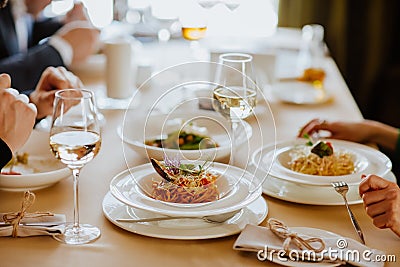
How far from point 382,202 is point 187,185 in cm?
34

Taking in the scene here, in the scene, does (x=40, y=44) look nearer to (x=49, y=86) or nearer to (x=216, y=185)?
(x=49, y=86)

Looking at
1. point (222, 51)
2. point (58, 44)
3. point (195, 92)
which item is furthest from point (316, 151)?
point (58, 44)

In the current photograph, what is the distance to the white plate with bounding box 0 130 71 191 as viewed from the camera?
4.09 ft

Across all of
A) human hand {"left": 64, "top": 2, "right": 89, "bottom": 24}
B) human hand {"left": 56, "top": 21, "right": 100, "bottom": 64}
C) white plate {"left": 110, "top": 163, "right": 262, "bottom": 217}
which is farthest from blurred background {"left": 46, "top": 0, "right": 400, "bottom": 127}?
white plate {"left": 110, "top": 163, "right": 262, "bottom": 217}

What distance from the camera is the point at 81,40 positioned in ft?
7.88

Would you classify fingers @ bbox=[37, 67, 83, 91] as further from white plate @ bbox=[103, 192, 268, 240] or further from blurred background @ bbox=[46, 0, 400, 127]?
blurred background @ bbox=[46, 0, 400, 127]

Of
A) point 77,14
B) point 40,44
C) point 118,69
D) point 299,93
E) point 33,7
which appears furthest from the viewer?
point 33,7

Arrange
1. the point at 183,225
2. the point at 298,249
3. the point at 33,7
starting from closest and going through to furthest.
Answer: the point at 298,249 → the point at 183,225 → the point at 33,7

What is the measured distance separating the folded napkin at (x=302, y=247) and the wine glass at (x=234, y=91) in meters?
0.22

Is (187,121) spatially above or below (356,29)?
above

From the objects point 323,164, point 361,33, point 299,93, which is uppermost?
point 323,164

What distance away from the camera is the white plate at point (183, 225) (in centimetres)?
107

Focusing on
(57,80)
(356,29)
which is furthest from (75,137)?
(356,29)

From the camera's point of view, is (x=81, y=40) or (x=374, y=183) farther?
(x=81, y=40)
